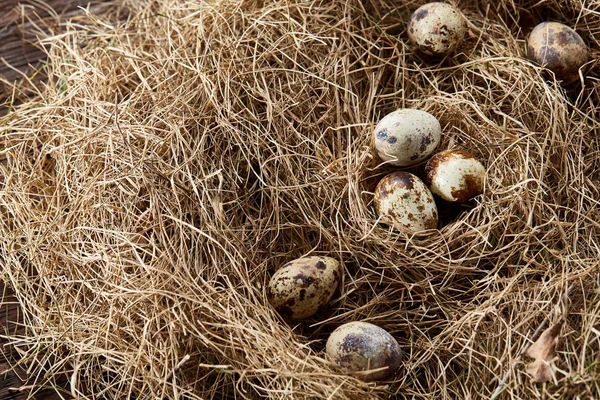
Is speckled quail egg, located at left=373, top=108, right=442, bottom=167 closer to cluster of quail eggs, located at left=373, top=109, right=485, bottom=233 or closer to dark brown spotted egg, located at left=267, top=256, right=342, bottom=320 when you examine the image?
cluster of quail eggs, located at left=373, top=109, right=485, bottom=233

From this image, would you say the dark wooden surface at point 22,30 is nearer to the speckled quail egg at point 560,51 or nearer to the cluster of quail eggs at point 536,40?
the cluster of quail eggs at point 536,40

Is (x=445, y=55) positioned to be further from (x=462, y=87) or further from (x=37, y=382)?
(x=37, y=382)

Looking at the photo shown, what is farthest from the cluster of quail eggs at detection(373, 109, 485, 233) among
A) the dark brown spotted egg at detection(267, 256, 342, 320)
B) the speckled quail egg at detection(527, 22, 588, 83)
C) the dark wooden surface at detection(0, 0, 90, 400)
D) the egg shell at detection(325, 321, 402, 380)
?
the dark wooden surface at detection(0, 0, 90, 400)

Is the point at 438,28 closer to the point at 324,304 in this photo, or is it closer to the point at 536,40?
the point at 536,40

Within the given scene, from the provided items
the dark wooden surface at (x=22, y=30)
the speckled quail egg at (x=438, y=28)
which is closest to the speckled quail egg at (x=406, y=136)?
the speckled quail egg at (x=438, y=28)

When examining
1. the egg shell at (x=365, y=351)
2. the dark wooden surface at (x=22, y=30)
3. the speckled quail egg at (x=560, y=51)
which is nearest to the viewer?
the egg shell at (x=365, y=351)

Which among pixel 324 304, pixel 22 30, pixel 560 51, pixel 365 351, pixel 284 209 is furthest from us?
pixel 22 30

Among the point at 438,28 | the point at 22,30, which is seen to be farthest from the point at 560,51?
the point at 22,30

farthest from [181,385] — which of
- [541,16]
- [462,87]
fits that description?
[541,16]
